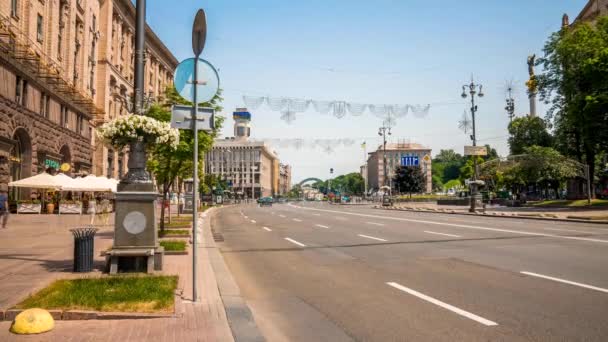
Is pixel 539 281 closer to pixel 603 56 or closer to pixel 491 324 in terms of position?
pixel 491 324

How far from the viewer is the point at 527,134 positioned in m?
72.4

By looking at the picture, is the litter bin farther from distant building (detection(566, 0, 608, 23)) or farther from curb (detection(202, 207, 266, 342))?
distant building (detection(566, 0, 608, 23))

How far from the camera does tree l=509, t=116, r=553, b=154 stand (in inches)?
2785

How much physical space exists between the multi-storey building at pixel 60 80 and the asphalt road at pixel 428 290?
1495 centimetres

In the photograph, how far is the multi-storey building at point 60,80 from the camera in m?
28.4

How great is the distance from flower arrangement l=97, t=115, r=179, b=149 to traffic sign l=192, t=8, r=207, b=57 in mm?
2501

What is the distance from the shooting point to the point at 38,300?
20.5ft

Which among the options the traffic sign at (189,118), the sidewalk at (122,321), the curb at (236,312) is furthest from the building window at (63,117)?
the traffic sign at (189,118)

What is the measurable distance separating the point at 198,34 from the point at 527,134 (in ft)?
242

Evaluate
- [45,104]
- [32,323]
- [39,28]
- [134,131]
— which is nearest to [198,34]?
[134,131]

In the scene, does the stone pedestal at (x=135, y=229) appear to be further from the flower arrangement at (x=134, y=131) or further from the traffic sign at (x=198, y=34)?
the traffic sign at (x=198, y=34)

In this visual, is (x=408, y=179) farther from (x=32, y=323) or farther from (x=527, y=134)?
(x=32, y=323)

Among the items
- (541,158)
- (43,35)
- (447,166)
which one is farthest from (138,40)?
(447,166)

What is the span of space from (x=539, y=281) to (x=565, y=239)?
8293 mm
